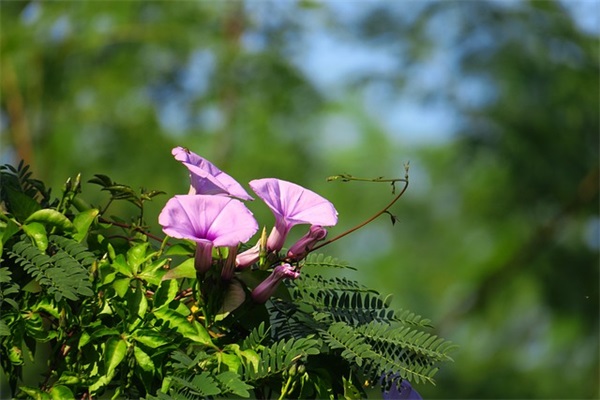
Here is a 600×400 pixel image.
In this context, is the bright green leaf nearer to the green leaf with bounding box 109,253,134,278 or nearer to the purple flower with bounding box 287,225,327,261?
the green leaf with bounding box 109,253,134,278

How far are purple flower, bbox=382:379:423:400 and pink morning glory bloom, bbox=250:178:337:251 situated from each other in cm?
27

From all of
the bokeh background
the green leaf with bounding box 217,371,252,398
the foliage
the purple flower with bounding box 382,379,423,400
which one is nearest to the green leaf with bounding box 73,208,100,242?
the foliage

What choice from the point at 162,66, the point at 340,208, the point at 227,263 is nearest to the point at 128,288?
the point at 227,263

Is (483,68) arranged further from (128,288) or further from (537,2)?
(128,288)

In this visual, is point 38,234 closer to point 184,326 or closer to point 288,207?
point 184,326

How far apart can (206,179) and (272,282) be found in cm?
23

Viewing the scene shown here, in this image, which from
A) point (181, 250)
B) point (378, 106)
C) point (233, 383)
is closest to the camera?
point (233, 383)

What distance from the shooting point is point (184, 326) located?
4.05ft

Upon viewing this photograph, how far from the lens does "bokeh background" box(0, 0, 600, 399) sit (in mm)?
6926

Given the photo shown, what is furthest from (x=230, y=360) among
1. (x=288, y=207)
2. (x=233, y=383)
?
(x=288, y=207)

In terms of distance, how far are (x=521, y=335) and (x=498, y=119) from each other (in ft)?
9.27

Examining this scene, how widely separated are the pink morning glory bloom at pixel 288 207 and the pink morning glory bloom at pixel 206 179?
0.12ft

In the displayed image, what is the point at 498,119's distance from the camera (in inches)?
292

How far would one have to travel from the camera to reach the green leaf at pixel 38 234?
4.26ft
